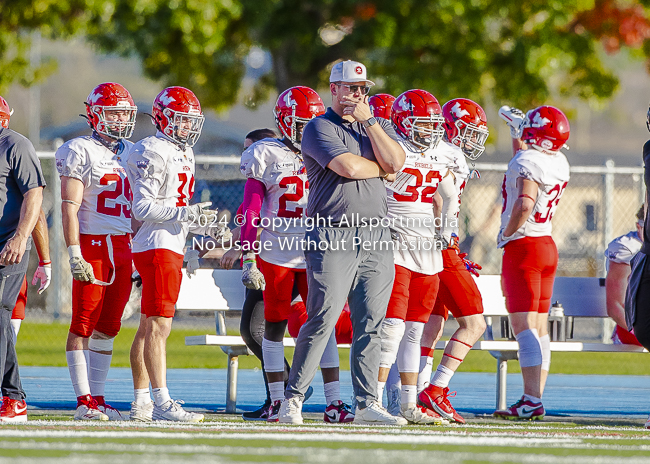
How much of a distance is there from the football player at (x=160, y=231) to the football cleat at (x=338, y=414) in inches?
31.2

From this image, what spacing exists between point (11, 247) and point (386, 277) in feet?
7.31

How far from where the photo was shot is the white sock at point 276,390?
713cm

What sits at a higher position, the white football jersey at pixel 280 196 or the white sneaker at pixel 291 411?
the white football jersey at pixel 280 196

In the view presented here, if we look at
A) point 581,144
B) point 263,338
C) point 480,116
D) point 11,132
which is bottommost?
point 263,338

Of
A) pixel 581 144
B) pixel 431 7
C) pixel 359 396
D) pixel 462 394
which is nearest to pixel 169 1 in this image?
pixel 431 7

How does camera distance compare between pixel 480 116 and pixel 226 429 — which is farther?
pixel 480 116

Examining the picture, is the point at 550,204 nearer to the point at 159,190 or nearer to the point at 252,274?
the point at 252,274

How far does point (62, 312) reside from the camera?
14.8 meters

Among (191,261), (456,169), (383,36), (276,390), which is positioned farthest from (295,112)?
(383,36)

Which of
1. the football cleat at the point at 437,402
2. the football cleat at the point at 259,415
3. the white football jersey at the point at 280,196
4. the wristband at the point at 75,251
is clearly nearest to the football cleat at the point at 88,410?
the wristband at the point at 75,251

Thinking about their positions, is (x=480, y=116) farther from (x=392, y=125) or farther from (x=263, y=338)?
(x=263, y=338)

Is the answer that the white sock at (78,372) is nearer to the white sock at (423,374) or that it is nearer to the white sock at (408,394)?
the white sock at (408,394)

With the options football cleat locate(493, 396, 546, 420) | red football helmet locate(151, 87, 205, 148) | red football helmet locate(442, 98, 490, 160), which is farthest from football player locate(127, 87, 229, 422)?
football cleat locate(493, 396, 546, 420)

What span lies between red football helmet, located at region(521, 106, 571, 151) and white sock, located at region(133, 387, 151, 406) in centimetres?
327
